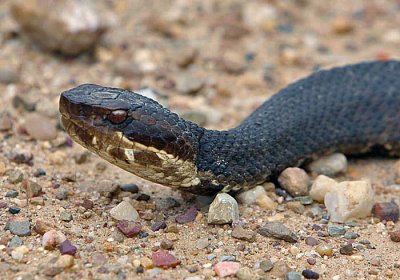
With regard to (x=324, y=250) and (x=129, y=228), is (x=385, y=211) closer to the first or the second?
(x=324, y=250)

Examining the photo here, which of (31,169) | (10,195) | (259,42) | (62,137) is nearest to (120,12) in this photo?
(259,42)

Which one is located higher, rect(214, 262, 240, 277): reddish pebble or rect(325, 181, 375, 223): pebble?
rect(325, 181, 375, 223): pebble

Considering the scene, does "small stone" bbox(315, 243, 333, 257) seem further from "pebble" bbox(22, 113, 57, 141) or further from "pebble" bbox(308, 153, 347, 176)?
"pebble" bbox(22, 113, 57, 141)

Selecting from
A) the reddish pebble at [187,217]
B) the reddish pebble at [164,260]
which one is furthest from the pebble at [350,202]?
the reddish pebble at [164,260]

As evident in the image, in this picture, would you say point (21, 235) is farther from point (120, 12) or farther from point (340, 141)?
point (120, 12)

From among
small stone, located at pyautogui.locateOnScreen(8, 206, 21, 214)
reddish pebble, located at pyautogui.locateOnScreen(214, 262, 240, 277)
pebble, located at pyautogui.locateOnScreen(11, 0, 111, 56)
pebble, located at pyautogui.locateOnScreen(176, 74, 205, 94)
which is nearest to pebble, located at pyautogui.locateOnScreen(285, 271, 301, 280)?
reddish pebble, located at pyautogui.locateOnScreen(214, 262, 240, 277)

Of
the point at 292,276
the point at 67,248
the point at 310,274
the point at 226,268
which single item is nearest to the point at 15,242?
the point at 67,248
